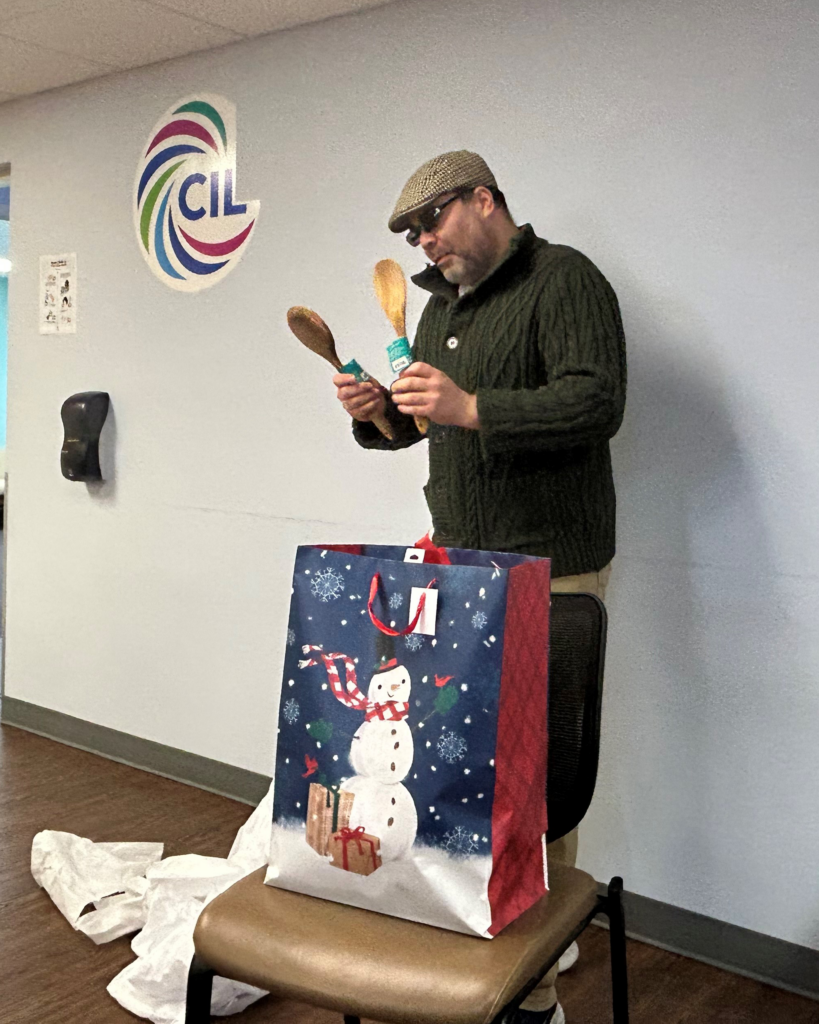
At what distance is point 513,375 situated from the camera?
2.00m

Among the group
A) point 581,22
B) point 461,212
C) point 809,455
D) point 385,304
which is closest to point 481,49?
point 581,22

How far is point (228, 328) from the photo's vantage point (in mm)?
3244

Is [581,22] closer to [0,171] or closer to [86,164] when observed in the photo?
[86,164]

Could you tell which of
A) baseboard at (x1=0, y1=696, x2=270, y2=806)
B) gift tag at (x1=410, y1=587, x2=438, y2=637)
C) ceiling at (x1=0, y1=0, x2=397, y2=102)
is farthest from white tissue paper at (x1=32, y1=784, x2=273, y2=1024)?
ceiling at (x1=0, y1=0, x2=397, y2=102)

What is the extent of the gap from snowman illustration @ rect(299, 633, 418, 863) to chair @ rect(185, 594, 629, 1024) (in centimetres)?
11

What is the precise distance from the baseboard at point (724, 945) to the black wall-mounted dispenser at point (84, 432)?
2128mm

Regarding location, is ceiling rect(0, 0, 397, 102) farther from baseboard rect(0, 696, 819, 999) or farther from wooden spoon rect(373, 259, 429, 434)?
baseboard rect(0, 696, 819, 999)

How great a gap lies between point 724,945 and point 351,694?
149 centimetres

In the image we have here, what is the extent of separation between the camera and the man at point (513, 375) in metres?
1.90

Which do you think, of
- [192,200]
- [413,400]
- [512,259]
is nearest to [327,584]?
[413,400]

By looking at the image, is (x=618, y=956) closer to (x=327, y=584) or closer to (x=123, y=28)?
(x=327, y=584)

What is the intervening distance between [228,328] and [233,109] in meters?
0.63

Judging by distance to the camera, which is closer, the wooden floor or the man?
the man

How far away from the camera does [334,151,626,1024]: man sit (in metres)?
1.90
